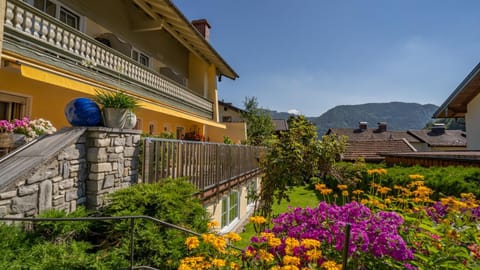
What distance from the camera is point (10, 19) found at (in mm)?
5590

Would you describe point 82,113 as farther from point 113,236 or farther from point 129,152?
point 113,236

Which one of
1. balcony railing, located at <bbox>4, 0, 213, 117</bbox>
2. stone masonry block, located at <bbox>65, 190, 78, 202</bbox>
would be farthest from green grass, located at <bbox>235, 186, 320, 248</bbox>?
balcony railing, located at <bbox>4, 0, 213, 117</bbox>

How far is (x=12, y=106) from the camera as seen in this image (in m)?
7.13

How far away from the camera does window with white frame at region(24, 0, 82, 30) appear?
7.91 meters

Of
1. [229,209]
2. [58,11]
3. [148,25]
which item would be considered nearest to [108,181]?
[229,209]

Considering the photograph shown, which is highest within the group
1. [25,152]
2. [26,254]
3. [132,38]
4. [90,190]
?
[132,38]

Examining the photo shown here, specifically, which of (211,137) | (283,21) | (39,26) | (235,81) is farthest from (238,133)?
(39,26)

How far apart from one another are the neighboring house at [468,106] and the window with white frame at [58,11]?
18.0m

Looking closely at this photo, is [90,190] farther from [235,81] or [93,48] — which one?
[235,81]

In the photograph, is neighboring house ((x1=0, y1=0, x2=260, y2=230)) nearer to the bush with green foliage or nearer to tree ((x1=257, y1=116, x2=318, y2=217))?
the bush with green foliage

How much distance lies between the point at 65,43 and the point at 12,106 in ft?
7.54

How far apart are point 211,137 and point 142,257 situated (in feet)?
60.1

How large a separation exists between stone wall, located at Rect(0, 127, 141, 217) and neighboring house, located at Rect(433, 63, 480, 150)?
16376 millimetres

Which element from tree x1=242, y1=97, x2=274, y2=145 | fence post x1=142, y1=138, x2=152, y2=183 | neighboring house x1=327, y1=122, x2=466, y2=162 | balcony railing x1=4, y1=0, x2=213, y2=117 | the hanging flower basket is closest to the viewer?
the hanging flower basket
